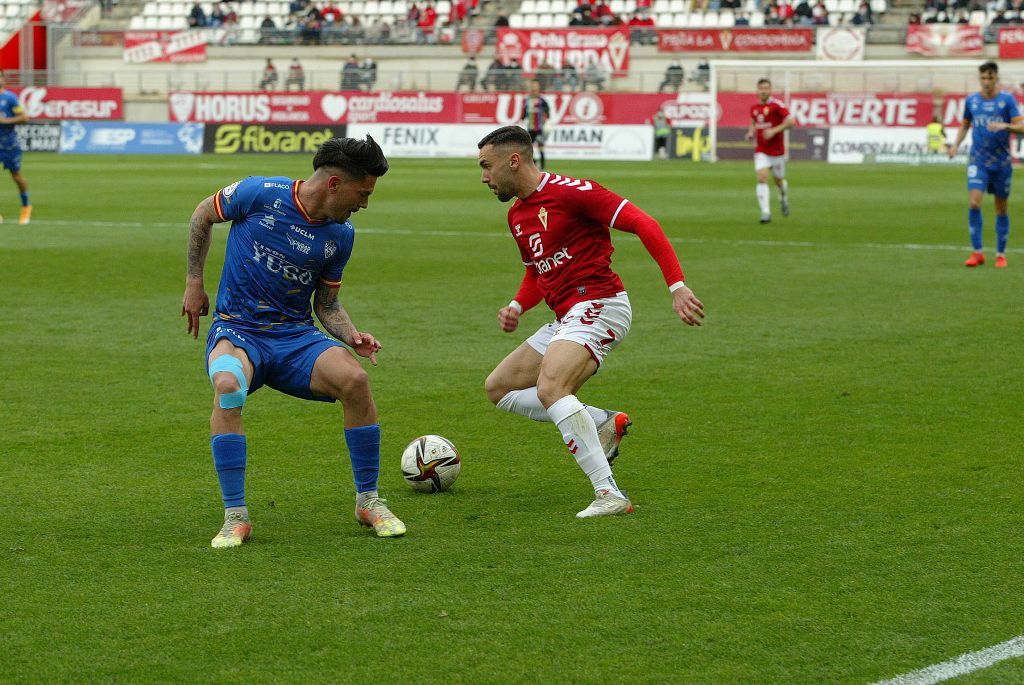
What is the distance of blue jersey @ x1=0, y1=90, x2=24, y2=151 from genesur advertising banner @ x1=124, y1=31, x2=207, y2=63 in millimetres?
32937

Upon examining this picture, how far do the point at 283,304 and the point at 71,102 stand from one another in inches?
1871

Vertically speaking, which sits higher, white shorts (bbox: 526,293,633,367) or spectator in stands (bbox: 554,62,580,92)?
white shorts (bbox: 526,293,633,367)

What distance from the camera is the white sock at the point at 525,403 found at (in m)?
6.96

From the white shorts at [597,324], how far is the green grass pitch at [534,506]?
0.69 metres

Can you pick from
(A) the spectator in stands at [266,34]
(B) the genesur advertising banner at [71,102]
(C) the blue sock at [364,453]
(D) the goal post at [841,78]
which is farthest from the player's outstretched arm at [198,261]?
(A) the spectator in stands at [266,34]

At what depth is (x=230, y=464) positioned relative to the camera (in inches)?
229

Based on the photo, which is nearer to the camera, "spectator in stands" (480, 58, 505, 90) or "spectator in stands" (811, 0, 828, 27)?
"spectator in stands" (480, 58, 505, 90)

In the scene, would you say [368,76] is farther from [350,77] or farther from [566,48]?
[566,48]

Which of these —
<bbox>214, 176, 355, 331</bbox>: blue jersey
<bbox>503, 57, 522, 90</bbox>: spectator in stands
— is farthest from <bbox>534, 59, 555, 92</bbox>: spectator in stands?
<bbox>214, 176, 355, 331</bbox>: blue jersey

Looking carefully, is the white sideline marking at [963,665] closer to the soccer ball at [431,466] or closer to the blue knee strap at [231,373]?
the blue knee strap at [231,373]

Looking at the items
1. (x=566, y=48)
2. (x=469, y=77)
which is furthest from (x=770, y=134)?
(x=566, y=48)

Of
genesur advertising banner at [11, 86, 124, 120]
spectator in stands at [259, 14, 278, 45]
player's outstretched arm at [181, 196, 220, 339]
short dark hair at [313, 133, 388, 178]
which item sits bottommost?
genesur advertising banner at [11, 86, 124, 120]

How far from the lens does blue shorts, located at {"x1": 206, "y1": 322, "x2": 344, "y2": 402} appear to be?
5949 millimetres

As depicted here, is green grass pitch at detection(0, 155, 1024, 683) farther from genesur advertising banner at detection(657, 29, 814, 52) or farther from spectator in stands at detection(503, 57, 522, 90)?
genesur advertising banner at detection(657, 29, 814, 52)
